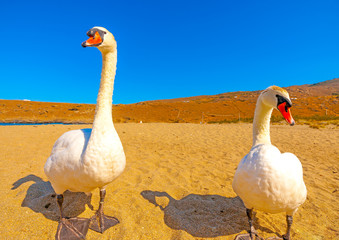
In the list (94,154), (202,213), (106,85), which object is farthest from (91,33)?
(202,213)

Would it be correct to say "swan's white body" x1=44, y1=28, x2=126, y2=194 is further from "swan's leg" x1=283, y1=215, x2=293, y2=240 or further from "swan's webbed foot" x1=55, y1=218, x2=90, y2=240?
"swan's leg" x1=283, y1=215, x2=293, y2=240

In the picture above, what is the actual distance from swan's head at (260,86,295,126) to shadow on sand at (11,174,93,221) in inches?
128

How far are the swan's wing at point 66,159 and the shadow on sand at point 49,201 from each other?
662 mm

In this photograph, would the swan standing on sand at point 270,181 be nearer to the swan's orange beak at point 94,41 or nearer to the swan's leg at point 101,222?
the swan's leg at point 101,222

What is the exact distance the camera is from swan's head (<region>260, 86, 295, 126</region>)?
2.37 meters

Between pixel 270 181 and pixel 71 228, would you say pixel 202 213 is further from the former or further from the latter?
pixel 71 228

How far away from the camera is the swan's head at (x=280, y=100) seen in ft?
7.77

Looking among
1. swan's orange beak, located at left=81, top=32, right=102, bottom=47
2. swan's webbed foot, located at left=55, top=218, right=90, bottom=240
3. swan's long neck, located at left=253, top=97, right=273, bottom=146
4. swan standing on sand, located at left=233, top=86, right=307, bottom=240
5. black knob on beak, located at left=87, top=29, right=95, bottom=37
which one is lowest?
swan's webbed foot, located at left=55, top=218, right=90, bottom=240

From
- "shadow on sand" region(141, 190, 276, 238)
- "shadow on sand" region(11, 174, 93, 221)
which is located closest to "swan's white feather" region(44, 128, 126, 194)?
"shadow on sand" region(11, 174, 93, 221)

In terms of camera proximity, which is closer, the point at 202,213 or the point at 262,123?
the point at 262,123

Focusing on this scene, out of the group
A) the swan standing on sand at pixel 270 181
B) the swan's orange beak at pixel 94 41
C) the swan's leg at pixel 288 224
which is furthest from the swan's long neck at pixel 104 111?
the swan's leg at pixel 288 224

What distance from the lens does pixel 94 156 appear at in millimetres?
2188

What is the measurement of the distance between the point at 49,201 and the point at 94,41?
2.76 metres

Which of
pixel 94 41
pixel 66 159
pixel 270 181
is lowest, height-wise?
pixel 270 181
